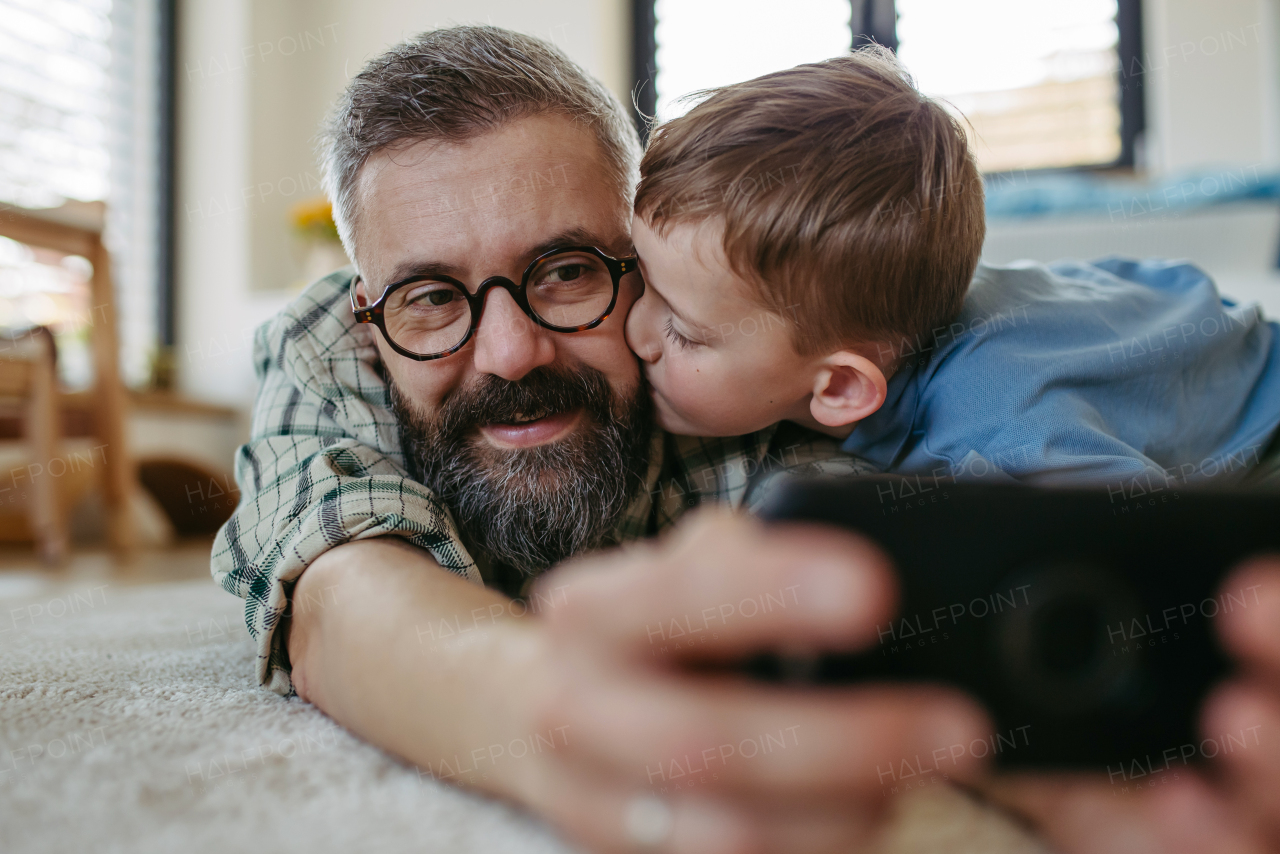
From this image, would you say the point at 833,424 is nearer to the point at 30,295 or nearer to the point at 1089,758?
the point at 1089,758

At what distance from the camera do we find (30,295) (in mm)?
3035

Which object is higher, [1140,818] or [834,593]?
[834,593]

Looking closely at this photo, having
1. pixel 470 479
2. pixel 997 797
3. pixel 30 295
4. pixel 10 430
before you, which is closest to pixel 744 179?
pixel 470 479

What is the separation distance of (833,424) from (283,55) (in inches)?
155

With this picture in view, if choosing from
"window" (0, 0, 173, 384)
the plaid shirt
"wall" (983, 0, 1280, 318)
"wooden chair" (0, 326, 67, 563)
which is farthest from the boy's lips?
"wall" (983, 0, 1280, 318)

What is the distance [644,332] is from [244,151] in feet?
11.5

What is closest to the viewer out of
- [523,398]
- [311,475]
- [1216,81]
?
[311,475]

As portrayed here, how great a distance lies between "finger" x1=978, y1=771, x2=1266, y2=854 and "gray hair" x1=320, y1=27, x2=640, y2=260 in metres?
0.74

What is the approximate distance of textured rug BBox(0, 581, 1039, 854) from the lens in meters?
0.43

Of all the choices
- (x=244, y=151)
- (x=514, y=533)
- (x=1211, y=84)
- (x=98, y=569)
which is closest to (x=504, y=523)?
(x=514, y=533)

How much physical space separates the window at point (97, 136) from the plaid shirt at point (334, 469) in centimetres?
230

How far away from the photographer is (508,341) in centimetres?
84

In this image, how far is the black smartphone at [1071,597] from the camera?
0.34 m

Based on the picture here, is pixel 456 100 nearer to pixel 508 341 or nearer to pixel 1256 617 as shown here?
pixel 508 341
